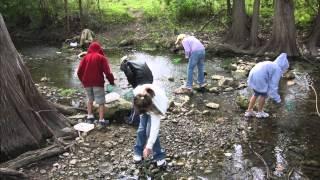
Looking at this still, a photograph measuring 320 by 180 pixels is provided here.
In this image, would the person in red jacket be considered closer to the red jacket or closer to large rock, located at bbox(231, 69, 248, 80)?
the red jacket

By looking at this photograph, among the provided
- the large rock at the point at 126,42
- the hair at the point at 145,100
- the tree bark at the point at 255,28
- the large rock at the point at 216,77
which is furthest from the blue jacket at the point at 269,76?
the large rock at the point at 126,42

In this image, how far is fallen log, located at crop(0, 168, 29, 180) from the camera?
637cm

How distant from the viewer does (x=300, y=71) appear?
1443 cm

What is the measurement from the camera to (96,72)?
8672mm

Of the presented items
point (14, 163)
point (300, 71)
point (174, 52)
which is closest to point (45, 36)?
point (174, 52)

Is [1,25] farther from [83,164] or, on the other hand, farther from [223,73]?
[223,73]

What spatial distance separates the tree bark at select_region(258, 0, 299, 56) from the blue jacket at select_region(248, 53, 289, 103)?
25.5ft

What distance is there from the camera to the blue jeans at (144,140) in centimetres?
694

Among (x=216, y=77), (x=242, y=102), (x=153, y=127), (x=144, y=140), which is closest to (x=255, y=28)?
(x=216, y=77)

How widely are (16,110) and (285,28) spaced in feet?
38.1

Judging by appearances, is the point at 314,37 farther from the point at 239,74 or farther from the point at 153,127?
the point at 153,127

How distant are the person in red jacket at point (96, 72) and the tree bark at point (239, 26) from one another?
10545 millimetres

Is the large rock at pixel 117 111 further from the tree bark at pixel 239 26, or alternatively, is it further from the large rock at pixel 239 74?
the tree bark at pixel 239 26

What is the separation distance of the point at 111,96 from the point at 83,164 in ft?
8.57
